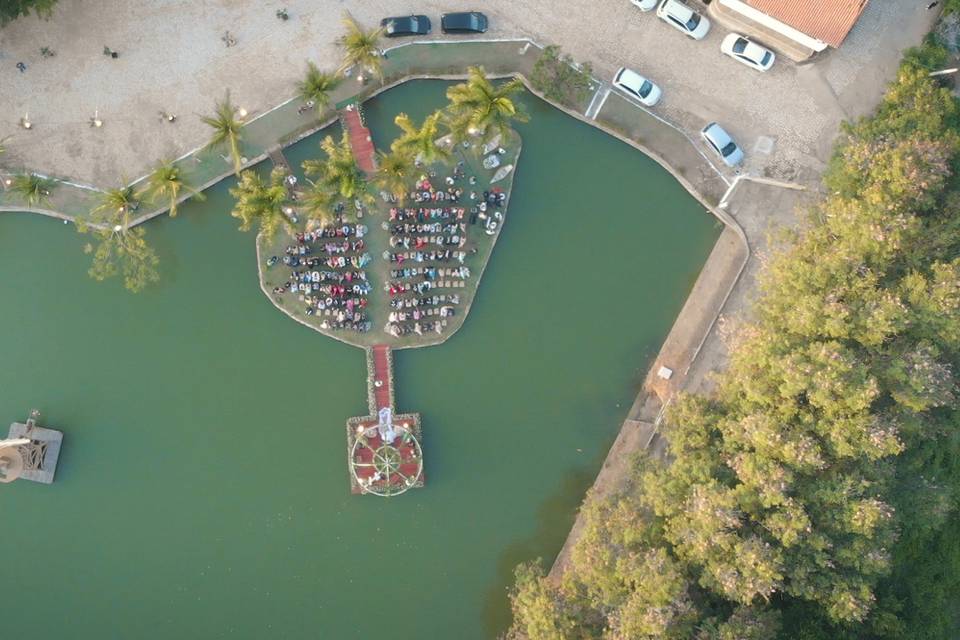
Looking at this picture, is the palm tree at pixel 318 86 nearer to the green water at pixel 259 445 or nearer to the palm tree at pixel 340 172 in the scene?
the green water at pixel 259 445

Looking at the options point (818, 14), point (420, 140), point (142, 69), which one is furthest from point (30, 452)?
point (818, 14)

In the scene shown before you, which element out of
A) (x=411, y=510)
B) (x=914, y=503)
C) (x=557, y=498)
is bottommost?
(x=411, y=510)

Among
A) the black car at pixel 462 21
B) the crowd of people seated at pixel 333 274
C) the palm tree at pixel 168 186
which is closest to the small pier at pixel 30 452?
the palm tree at pixel 168 186

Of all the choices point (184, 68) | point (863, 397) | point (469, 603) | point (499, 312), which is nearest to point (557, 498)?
point (469, 603)

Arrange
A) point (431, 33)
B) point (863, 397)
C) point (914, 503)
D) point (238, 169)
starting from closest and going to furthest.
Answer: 1. point (863, 397)
2. point (914, 503)
3. point (238, 169)
4. point (431, 33)

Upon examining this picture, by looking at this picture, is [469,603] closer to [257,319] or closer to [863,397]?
[257,319]

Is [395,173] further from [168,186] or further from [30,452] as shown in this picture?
[30,452]
